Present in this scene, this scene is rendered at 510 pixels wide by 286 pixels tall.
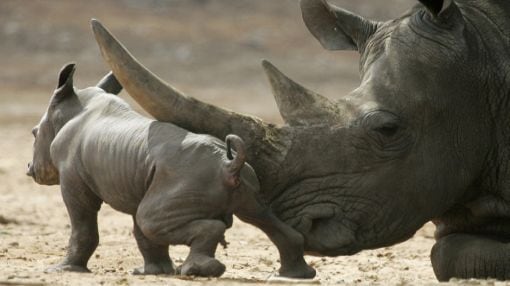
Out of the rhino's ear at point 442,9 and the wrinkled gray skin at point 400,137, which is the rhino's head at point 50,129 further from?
the rhino's ear at point 442,9

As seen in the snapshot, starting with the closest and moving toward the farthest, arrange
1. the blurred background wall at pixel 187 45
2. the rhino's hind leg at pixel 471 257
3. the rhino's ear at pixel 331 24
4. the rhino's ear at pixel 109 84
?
1. the rhino's hind leg at pixel 471 257
2. the rhino's ear at pixel 109 84
3. the rhino's ear at pixel 331 24
4. the blurred background wall at pixel 187 45

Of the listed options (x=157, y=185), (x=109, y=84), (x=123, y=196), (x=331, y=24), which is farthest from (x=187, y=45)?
(x=157, y=185)

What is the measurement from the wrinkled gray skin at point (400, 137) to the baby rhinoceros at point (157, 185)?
13 cm

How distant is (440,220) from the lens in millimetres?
7281

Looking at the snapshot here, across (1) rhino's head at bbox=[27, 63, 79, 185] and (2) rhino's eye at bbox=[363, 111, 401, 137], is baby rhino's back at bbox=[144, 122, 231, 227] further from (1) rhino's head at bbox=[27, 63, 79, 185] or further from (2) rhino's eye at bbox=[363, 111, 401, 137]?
(1) rhino's head at bbox=[27, 63, 79, 185]

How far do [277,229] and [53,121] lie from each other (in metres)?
1.32

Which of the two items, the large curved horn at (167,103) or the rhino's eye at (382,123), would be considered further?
the rhino's eye at (382,123)

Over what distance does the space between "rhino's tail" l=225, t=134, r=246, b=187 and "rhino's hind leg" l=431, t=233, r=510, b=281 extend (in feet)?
4.64

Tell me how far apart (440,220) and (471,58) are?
0.83 meters

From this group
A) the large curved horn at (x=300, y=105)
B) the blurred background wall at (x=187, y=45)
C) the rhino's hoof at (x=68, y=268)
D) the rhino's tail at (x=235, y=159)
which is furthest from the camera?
the blurred background wall at (x=187, y=45)

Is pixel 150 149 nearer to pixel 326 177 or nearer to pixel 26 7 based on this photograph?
pixel 326 177

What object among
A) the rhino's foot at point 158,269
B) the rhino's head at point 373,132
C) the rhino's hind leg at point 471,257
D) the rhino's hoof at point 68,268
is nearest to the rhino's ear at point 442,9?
the rhino's head at point 373,132

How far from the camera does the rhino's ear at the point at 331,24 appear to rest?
25.0 feet

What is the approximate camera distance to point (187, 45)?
30266mm
